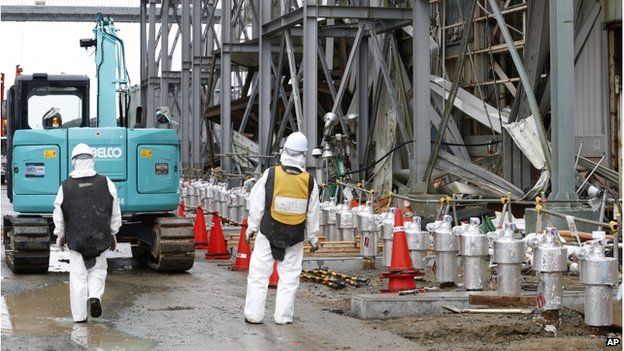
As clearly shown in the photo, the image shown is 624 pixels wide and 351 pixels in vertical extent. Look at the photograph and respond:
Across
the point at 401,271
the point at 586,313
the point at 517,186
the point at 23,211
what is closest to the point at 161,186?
the point at 23,211

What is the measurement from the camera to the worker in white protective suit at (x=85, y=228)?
35.0 feet

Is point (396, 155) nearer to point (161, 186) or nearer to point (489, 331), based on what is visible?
point (161, 186)

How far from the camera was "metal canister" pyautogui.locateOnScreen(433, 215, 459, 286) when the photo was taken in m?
11.6

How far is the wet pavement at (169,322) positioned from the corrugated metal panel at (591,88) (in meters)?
6.84

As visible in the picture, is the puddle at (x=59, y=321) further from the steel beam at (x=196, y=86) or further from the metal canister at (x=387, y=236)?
the steel beam at (x=196, y=86)

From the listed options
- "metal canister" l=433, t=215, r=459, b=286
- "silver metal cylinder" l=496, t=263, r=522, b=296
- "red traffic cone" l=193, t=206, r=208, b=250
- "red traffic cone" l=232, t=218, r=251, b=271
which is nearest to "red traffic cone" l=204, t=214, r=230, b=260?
"red traffic cone" l=232, t=218, r=251, b=271

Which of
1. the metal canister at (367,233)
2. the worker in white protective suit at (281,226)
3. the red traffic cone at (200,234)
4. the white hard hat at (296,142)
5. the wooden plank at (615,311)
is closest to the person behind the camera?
the wooden plank at (615,311)

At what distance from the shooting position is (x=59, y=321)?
1069 centimetres

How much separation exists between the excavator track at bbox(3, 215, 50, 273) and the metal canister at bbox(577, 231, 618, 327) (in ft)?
26.3

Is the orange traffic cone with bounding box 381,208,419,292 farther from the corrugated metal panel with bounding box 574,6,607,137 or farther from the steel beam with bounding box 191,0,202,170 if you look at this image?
the steel beam with bounding box 191,0,202,170

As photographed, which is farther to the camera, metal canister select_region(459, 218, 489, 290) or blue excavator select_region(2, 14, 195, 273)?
blue excavator select_region(2, 14, 195, 273)

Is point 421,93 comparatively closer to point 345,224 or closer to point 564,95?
point 345,224

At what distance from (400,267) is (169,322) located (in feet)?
8.67

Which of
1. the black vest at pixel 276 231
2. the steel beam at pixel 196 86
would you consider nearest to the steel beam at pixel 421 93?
the black vest at pixel 276 231
